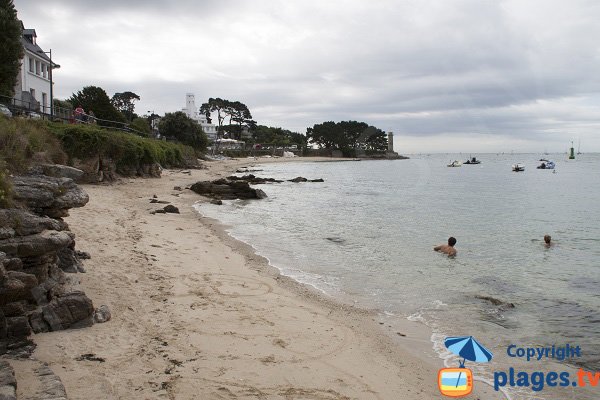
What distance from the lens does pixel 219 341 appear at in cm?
670

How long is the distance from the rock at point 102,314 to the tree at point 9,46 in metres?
28.4

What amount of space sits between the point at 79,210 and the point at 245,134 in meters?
125

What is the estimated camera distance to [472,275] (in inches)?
514

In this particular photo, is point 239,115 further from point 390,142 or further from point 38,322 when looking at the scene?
point 38,322

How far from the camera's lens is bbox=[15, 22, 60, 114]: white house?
37094 mm

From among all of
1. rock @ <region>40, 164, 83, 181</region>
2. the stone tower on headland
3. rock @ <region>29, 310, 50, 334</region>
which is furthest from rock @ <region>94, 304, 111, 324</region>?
the stone tower on headland

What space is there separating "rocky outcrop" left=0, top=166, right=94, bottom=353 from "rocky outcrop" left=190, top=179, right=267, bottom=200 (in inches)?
906

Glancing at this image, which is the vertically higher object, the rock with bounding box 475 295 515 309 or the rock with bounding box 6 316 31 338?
the rock with bounding box 6 316 31 338

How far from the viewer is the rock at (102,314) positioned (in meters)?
6.78

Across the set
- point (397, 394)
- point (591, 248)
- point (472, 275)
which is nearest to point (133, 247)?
point (397, 394)

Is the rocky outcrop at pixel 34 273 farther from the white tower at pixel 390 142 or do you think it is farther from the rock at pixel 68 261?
the white tower at pixel 390 142

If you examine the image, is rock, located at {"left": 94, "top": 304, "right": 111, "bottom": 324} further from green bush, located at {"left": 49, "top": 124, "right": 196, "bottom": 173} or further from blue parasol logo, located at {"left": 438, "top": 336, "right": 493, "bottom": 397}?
green bush, located at {"left": 49, "top": 124, "right": 196, "bottom": 173}

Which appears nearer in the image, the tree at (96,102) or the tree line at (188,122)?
the tree line at (188,122)

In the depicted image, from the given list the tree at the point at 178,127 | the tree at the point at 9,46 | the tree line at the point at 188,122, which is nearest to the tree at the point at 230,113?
the tree line at the point at 188,122
